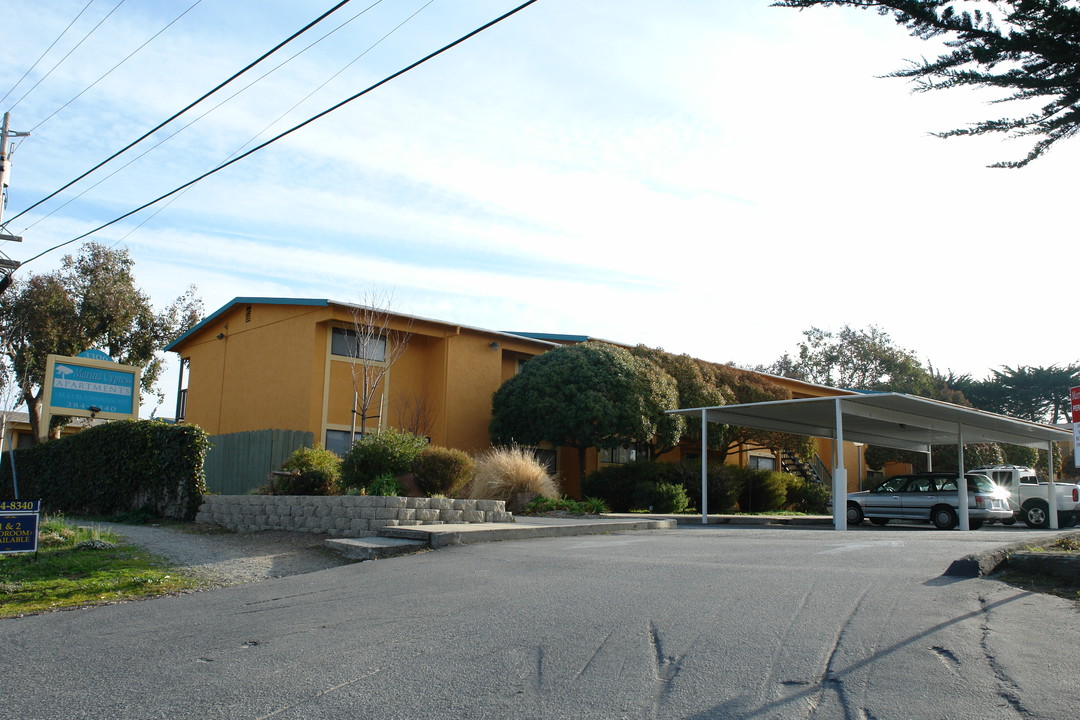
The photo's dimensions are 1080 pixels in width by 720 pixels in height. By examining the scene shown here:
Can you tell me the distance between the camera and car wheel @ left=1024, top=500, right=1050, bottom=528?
23.3 meters

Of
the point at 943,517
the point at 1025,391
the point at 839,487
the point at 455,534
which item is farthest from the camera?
the point at 1025,391

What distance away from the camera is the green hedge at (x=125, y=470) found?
56.2 feet

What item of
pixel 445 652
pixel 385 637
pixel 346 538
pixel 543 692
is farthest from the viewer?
pixel 346 538

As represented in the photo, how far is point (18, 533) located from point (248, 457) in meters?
11.8

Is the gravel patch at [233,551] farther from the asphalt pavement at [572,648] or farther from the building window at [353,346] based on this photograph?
the building window at [353,346]

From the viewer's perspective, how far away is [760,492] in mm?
29141

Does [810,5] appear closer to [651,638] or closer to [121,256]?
[651,638]

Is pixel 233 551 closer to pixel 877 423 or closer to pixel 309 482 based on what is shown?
pixel 309 482

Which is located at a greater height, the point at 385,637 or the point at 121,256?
the point at 121,256

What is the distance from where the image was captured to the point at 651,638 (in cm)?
625

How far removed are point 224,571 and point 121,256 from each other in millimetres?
26988

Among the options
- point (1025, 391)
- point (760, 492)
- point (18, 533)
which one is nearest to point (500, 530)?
point (18, 533)

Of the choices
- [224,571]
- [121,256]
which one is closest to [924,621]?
[224,571]

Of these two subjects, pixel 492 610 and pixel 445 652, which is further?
pixel 492 610
